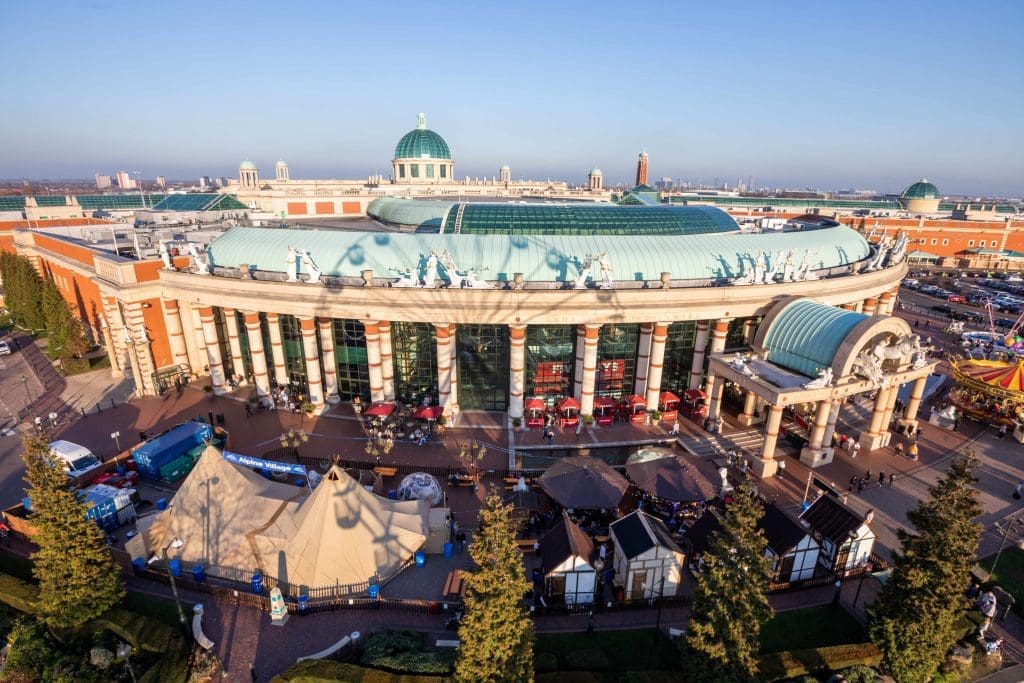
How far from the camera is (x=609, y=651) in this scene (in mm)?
24438

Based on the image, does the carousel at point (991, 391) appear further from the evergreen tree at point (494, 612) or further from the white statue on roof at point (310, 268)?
the white statue on roof at point (310, 268)

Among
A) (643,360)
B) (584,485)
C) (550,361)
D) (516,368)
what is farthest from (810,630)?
(550,361)

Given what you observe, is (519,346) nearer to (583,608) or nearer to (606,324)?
(606,324)

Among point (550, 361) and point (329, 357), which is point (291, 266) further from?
point (550, 361)

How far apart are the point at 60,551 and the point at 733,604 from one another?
2911 centimetres

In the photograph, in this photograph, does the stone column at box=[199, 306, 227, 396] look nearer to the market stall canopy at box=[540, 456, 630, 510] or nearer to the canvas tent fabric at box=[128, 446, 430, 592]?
the canvas tent fabric at box=[128, 446, 430, 592]

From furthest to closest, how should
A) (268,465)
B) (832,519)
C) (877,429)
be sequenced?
(877,429) → (268,465) → (832,519)

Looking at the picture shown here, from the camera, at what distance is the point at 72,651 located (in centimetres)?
2427

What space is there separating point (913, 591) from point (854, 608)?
5887mm

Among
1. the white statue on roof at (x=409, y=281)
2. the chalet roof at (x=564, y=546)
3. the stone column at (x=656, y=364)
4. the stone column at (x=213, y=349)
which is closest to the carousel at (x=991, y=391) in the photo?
the stone column at (x=656, y=364)

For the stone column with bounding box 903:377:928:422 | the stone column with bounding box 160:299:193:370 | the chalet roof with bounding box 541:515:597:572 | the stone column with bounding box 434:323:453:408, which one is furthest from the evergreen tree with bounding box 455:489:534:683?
the stone column with bounding box 160:299:193:370

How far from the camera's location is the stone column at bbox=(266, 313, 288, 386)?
154ft

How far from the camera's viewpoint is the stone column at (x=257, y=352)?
4697 cm

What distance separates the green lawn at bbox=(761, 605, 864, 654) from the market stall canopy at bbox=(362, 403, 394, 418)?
29.7 meters
